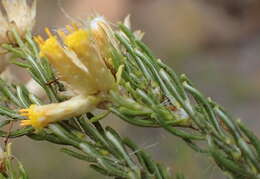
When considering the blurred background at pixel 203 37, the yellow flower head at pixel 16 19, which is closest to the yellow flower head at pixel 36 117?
the yellow flower head at pixel 16 19

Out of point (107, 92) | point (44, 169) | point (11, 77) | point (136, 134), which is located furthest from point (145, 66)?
point (136, 134)

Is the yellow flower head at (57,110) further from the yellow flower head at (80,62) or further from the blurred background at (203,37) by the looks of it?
the blurred background at (203,37)

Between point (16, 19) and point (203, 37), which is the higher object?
point (203, 37)

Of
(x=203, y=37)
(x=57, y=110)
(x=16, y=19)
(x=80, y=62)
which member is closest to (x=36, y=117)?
(x=57, y=110)

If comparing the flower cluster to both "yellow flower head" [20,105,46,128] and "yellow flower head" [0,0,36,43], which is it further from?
"yellow flower head" [0,0,36,43]

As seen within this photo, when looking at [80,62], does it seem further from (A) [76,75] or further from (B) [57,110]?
(B) [57,110]

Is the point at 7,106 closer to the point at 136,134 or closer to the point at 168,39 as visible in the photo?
the point at 136,134
